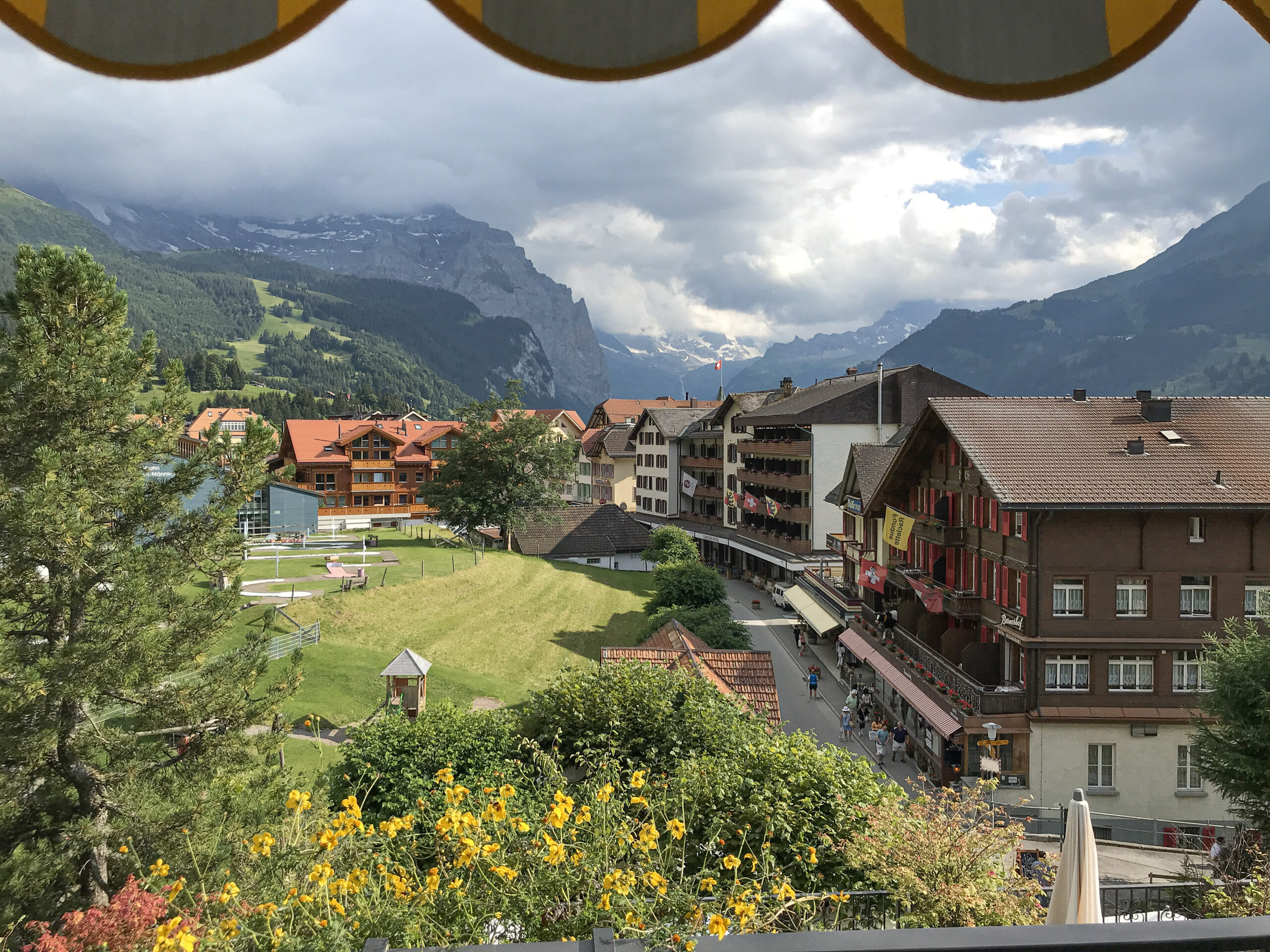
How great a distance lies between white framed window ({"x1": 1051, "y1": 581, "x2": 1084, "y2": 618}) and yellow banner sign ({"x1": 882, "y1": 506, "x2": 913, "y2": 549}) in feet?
21.3

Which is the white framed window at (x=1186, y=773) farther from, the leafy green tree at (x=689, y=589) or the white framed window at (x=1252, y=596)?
the leafy green tree at (x=689, y=589)

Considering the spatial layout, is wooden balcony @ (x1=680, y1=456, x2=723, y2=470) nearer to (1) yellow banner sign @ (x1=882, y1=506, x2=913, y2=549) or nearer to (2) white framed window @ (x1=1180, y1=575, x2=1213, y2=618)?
(1) yellow banner sign @ (x1=882, y1=506, x2=913, y2=549)

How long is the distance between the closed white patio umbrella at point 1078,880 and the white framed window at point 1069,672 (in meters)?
14.7

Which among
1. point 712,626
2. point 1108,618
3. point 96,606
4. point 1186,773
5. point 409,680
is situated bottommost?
point 1186,773

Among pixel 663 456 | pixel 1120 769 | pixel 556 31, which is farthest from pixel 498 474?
pixel 556 31

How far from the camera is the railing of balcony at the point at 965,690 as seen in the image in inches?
826

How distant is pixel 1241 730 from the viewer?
53.4 feet

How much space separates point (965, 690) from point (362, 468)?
174 ft

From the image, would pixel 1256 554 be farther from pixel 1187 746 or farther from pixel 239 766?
pixel 239 766

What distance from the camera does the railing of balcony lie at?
826 inches

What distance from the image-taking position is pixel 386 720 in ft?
49.8

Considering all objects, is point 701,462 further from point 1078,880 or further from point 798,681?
point 1078,880

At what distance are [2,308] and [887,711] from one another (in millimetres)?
25094

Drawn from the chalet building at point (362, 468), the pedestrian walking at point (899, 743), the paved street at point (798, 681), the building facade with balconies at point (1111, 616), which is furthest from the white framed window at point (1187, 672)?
the chalet building at point (362, 468)
